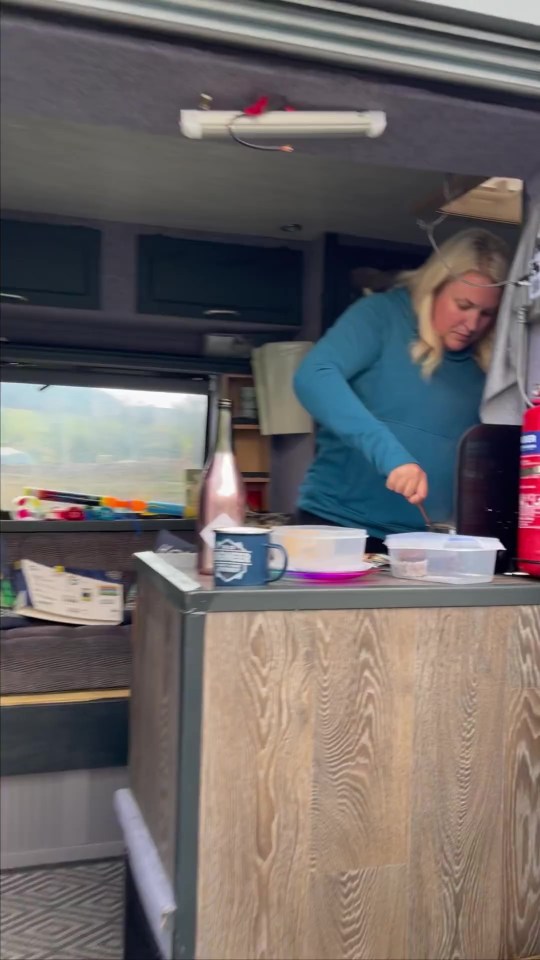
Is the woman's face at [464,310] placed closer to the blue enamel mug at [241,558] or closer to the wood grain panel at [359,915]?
the blue enamel mug at [241,558]

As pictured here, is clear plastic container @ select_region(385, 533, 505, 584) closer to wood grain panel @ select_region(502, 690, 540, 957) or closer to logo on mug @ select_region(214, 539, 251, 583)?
wood grain panel @ select_region(502, 690, 540, 957)

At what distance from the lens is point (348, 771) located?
1254 millimetres

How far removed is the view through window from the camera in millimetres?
4605

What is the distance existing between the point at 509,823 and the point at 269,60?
1.32m

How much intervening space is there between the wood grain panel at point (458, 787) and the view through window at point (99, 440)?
353cm

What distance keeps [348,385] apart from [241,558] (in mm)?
888

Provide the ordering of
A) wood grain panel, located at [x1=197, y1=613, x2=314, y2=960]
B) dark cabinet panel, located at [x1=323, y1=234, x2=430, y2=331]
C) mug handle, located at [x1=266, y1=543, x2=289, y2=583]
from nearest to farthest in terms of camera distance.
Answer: wood grain panel, located at [x1=197, y1=613, x2=314, y2=960] < mug handle, located at [x1=266, y1=543, x2=289, y2=583] < dark cabinet panel, located at [x1=323, y1=234, x2=430, y2=331]

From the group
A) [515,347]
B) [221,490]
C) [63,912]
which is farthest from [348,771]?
[63,912]

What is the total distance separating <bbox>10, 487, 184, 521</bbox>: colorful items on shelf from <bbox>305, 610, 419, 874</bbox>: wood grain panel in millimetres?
2957

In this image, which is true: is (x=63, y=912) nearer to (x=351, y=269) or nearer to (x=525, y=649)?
(x=525, y=649)

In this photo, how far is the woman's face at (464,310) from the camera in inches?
77.5

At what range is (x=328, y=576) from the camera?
135 cm

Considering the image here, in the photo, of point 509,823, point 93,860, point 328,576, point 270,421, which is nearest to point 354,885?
point 509,823

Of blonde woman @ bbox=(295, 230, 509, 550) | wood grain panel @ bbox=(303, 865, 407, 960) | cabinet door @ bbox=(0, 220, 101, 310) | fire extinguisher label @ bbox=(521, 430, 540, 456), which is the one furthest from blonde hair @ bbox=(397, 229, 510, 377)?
cabinet door @ bbox=(0, 220, 101, 310)
